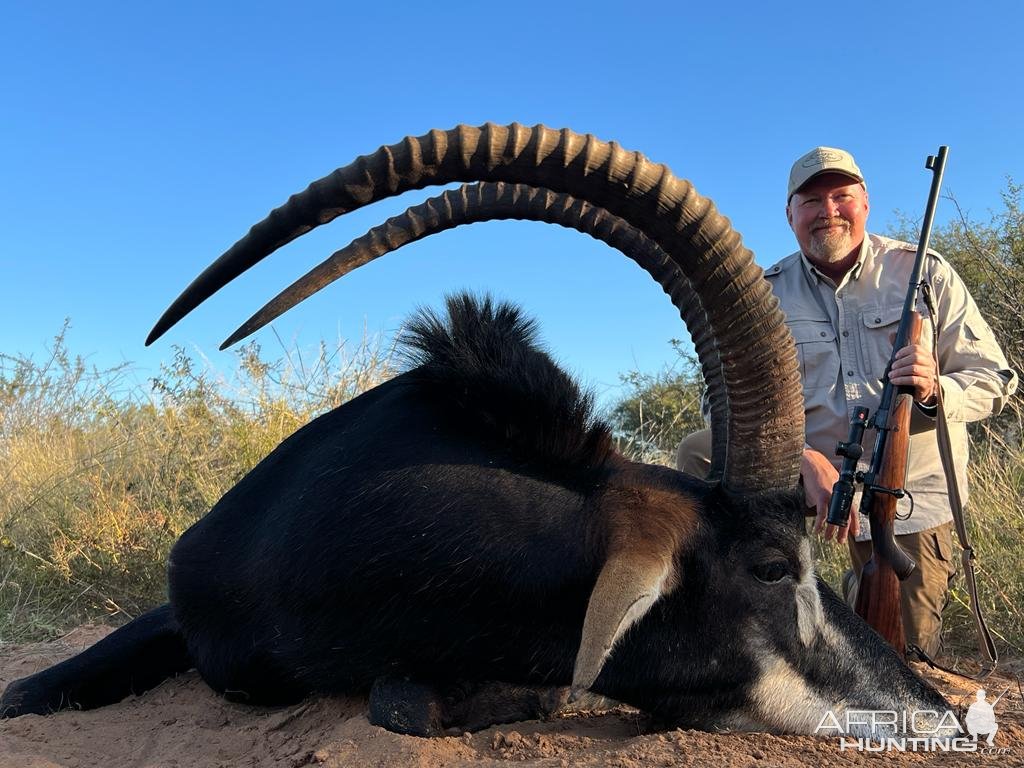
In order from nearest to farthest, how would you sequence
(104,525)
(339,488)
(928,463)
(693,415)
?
(339,488), (928,463), (104,525), (693,415)

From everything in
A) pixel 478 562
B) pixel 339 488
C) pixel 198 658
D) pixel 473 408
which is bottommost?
pixel 198 658

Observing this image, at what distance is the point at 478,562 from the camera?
2537 millimetres

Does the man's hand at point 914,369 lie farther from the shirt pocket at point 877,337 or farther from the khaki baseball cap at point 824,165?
the khaki baseball cap at point 824,165

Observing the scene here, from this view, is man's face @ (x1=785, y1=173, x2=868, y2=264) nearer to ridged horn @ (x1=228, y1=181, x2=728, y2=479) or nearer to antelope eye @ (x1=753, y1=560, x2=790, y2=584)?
ridged horn @ (x1=228, y1=181, x2=728, y2=479)

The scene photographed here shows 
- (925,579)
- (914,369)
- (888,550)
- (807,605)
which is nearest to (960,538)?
(888,550)

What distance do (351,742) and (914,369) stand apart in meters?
2.70

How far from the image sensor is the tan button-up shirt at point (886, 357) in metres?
4.20

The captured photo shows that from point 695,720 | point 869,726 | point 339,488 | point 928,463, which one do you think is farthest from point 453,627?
point 928,463

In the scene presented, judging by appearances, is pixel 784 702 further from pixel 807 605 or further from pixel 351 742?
pixel 351 742

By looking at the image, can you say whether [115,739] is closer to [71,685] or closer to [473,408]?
[71,685]

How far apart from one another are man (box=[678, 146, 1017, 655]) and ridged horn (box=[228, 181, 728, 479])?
140cm

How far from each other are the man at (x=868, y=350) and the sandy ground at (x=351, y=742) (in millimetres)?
939

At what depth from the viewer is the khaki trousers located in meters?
4.13

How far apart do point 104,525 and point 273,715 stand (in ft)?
10.7
